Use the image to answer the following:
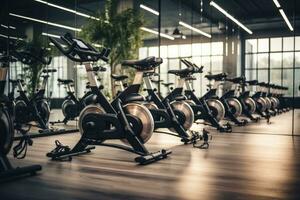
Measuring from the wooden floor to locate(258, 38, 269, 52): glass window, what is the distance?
386cm

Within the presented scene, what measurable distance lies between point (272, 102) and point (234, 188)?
28.9 ft

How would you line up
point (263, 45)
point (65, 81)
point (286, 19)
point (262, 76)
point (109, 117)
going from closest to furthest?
point (109, 117), point (65, 81), point (286, 19), point (263, 45), point (262, 76)

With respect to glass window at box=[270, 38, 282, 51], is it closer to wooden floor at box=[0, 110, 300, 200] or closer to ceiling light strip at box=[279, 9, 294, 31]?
ceiling light strip at box=[279, 9, 294, 31]

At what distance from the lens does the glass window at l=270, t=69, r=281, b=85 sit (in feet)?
24.1

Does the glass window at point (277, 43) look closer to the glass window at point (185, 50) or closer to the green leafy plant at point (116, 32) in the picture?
the glass window at point (185, 50)

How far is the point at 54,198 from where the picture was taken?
6.99 ft

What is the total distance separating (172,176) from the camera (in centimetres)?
272

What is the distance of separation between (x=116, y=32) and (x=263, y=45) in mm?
3337

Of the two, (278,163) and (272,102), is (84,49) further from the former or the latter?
(272,102)

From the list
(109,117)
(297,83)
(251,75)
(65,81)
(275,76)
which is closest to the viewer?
(109,117)

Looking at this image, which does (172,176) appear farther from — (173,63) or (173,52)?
(173,63)

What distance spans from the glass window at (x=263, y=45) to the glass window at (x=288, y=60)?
0.52 metres

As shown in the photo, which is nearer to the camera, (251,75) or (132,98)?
(132,98)

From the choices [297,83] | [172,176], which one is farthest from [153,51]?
[172,176]
